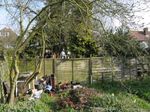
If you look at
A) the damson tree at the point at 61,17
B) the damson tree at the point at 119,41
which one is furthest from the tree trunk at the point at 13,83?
the damson tree at the point at 119,41

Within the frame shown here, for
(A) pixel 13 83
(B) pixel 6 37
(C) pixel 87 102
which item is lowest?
(C) pixel 87 102

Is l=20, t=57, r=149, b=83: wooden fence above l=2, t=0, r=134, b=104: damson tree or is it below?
below

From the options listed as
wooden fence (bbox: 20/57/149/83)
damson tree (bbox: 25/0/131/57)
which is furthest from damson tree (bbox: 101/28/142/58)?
wooden fence (bbox: 20/57/149/83)

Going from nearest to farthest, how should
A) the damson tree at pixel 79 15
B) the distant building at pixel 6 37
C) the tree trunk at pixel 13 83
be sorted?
the damson tree at pixel 79 15 → the tree trunk at pixel 13 83 → the distant building at pixel 6 37

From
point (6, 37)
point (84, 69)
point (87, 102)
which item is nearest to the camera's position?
point (87, 102)

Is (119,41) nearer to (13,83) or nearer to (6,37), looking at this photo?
(13,83)

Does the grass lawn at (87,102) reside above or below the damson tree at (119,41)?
below

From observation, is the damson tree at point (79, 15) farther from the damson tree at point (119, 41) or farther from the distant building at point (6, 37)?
the distant building at point (6, 37)

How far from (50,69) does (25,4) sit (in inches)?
358

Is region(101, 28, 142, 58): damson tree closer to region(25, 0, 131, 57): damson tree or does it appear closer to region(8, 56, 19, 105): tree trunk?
region(25, 0, 131, 57): damson tree

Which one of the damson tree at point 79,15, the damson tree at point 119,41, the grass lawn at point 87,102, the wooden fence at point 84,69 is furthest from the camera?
the wooden fence at point 84,69

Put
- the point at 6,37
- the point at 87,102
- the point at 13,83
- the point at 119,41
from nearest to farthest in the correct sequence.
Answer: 1. the point at 119,41
2. the point at 13,83
3. the point at 87,102
4. the point at 6,37

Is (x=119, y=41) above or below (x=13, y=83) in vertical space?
above

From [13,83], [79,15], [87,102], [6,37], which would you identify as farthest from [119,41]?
[6,37]
